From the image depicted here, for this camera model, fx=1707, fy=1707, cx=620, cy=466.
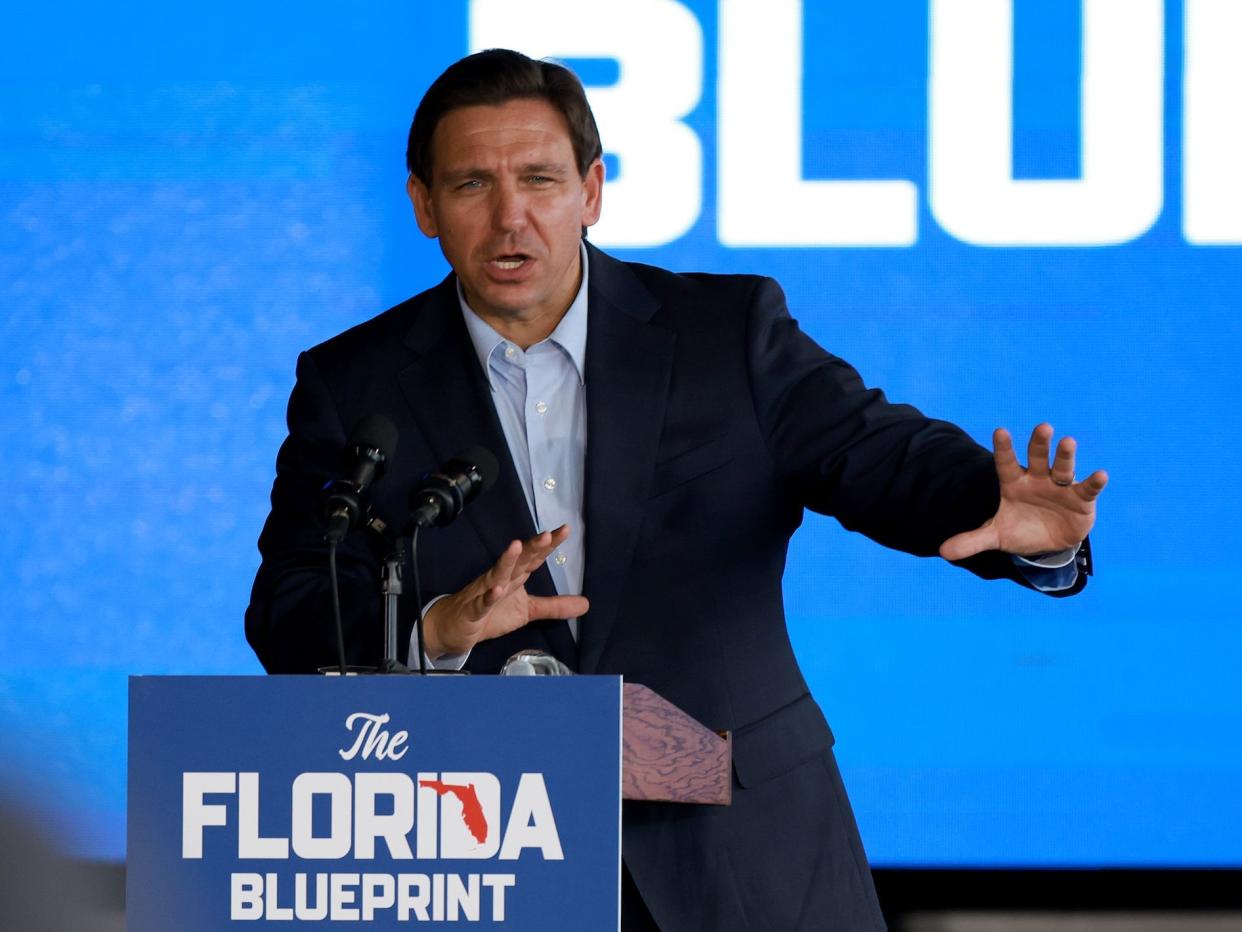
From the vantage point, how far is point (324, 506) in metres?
1.83

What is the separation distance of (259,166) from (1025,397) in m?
1.84

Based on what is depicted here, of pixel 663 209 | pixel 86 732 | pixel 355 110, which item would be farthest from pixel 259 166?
pixel 86 732

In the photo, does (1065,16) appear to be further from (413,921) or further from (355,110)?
(413,921)

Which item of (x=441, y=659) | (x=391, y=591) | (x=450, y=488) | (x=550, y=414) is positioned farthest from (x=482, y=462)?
(x=550, y=414)

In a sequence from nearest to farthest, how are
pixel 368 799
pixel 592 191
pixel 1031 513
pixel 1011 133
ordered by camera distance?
pixel 368 799, pixel 1031 513, pixel 592 191, pixel 1011 133

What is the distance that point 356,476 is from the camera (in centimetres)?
185

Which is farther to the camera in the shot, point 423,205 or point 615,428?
point 423,205

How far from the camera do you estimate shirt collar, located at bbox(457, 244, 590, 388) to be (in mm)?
2523

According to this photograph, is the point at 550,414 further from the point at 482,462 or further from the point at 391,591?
the point at 391,591

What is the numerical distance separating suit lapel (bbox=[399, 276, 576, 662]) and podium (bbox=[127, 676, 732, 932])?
2.40 feet

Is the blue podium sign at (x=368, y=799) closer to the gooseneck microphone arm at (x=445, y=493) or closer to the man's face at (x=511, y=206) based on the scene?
the gooseneck microphone arm at (x=445, y=493)

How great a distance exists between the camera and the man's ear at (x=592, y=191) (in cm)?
263

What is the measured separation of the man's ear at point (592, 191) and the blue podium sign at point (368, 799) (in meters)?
1.20

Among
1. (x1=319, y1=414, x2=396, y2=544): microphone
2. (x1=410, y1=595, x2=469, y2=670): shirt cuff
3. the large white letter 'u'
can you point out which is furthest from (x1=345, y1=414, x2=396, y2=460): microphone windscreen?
the large white letter 'u'
